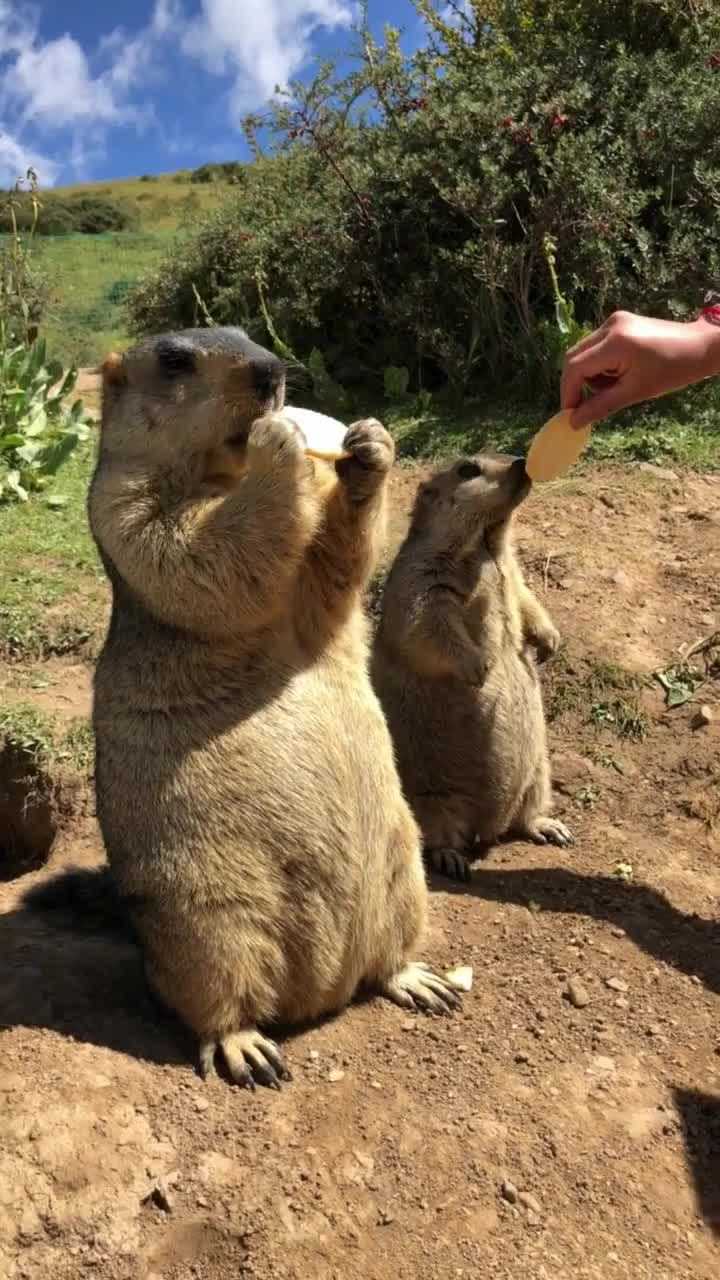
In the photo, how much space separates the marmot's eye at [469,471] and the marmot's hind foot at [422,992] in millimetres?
2598

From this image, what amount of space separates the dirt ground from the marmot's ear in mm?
2200

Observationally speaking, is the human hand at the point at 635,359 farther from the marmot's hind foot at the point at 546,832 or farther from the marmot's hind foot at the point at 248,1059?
the marmot's hind foot at the point at 248,1059

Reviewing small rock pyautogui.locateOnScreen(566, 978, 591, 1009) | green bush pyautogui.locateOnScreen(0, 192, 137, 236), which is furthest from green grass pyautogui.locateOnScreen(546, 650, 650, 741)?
green bush pyautogui.locateOnScreen(0, 192, 137, 236)

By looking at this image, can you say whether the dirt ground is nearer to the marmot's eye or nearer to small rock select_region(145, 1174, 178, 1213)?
small rock select_region(145, 1174, 178, 1213)

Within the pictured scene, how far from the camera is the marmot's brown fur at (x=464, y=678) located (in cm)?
555

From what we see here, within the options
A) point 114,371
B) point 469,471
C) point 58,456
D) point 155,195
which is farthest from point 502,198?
point 155,195

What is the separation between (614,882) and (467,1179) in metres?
2.20

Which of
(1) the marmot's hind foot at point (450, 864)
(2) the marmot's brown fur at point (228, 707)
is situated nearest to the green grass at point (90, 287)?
(1) the marmot's hind foot at point (450, 864)

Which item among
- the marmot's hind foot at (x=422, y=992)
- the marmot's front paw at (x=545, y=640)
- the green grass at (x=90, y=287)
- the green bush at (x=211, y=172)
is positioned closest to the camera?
the marmot's hind foot at (x=422, y=992)

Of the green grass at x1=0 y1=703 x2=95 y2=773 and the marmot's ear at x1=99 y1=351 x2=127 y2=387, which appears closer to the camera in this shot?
the marmot's ear at x1=99 y1=351 x2=127 y2=387

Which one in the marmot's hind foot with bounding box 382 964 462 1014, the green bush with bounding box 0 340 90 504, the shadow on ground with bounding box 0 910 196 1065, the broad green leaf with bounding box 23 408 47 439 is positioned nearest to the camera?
the shadow on ground with bounding box 0 910 196 1065

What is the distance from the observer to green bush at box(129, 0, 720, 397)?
9.95 m

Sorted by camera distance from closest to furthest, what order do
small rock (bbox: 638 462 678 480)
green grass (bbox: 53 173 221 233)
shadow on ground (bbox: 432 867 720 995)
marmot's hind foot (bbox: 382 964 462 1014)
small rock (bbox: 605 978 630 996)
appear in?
marmot's hind foot (bbox: 382 964 462 1014)
small rock (bbox: 605 978 630 996)
shadow on ground (bbox: 432 867 720 995)
small rock (bbox: 638 462 678 480)
green grass (bbox: 53 173 221 233)

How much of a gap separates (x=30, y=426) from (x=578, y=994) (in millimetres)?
7550
